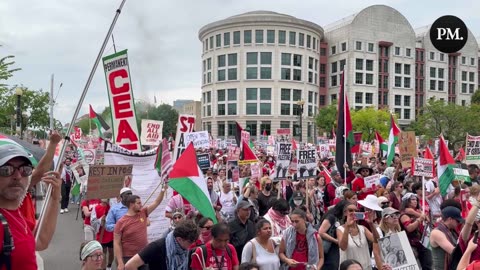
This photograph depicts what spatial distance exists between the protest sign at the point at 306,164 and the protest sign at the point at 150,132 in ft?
18.8

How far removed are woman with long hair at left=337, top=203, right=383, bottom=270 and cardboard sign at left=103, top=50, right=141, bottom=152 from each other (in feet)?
10.5

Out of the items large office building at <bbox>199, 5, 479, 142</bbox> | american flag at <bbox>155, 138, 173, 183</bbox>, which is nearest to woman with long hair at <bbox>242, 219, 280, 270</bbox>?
american flag at <bbox>155, 138, 173, 183</bbox>

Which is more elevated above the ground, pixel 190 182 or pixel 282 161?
pixel 190 182

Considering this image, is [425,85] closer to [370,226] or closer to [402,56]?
[402,56]

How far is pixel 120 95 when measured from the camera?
712 centimetres

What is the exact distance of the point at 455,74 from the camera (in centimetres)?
9444

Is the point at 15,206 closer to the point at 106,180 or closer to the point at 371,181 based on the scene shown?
the point at 106,180

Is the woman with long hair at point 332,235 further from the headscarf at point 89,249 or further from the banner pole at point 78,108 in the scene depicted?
the banner pole at point 78,108

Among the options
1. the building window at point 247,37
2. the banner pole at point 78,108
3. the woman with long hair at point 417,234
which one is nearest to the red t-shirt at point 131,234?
the banner pole at point 78,108

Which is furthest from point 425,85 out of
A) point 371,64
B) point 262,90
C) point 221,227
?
point 221,227

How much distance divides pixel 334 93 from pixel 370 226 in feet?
280

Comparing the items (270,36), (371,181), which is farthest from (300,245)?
(270,36)

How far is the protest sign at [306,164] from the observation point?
10.8m

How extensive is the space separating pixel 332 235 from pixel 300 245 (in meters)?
0.59
